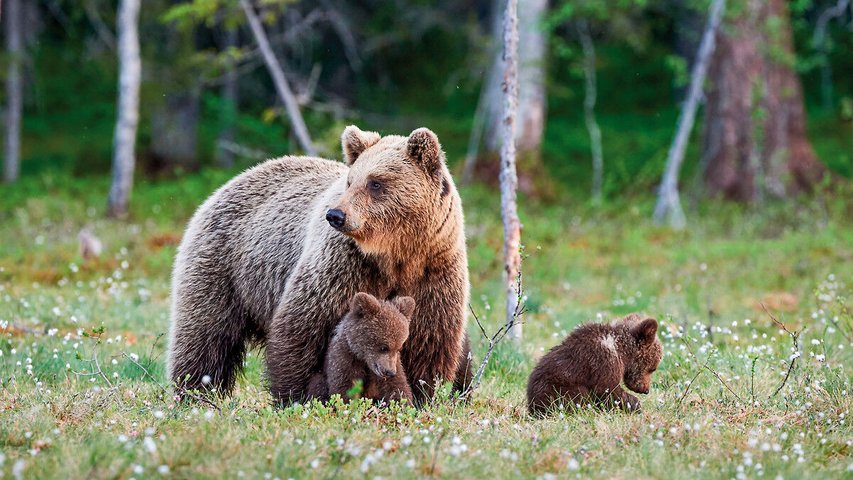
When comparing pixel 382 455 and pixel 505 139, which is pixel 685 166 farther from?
pixel 382 455

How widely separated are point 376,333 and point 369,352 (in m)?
0.13

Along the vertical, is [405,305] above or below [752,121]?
below

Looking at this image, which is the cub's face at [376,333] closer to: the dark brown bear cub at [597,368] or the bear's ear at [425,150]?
the bear's ear at [425,150]

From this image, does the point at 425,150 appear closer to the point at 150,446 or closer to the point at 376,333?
the point at 376,333

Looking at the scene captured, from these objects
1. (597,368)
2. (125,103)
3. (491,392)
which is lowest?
(491,392)

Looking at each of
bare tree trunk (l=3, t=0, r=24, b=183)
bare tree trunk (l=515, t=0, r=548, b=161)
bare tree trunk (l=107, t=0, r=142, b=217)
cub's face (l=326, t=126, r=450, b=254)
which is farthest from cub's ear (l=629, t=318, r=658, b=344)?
bare tree trunk (l=3, t=0, r=24, b=183)

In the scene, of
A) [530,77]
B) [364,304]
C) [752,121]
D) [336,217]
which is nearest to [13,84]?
[530,77]

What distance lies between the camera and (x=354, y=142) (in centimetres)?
664

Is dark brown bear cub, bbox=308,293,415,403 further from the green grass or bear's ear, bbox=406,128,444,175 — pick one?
bear's ear, bbox=406,128,444,175

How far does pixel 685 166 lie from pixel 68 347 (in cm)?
2182

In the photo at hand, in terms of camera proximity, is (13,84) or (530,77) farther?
(13,84)

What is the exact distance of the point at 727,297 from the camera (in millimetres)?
12500

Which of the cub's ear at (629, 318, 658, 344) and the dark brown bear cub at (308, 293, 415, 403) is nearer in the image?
the dark brown bear cub at (308, 293, 415, 403)

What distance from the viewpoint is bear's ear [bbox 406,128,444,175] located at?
624cm
